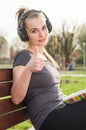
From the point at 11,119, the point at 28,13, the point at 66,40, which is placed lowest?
the point at 66,40

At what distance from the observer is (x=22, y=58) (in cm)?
366

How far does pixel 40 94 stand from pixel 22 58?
351 mm

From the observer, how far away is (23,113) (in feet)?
13.8

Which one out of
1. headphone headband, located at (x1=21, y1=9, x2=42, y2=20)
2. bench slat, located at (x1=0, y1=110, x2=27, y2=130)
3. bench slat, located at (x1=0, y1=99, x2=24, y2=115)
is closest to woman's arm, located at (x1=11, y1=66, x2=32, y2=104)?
bench slat, located at (x1=0, y1=99, x2=24, y2=115)

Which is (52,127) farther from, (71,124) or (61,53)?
(61,53)

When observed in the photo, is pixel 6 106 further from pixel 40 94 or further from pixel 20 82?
pixel 20 82

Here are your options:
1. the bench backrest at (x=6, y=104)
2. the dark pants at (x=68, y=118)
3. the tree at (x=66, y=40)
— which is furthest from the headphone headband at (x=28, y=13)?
the tree at (x=66, y=40)

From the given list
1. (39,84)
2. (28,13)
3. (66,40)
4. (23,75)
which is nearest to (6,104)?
(39,84)

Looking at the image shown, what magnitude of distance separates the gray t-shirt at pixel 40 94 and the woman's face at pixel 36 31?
0.17 m

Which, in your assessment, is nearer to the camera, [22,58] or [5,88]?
[22,58]

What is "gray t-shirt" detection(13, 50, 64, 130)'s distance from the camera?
3627 millimetres

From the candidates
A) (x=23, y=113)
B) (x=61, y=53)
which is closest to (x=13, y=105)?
(x=23, y=113)

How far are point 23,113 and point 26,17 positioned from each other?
0.98m

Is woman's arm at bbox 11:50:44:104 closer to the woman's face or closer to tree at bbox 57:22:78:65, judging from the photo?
the woman's face
